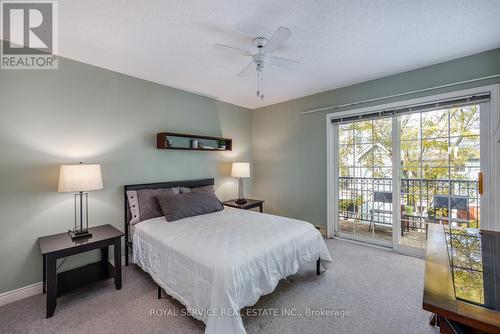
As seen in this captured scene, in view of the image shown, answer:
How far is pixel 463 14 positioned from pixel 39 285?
4.81m

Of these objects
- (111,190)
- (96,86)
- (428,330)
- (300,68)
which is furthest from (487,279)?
(96,86)

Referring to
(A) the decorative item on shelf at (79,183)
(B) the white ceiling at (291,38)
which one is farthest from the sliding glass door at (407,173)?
(A) the decorative item on shelf at (79,183)

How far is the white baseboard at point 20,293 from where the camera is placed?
6.86 feet

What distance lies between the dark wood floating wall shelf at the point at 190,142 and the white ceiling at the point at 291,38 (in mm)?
877

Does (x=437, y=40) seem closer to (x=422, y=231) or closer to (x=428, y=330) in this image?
(x=422, y=231)

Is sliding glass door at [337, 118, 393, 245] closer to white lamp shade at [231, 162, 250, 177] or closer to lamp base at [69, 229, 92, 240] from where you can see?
white lamp shade at [231, 162, 250, 177]

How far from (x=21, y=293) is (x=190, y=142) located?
2604 mm

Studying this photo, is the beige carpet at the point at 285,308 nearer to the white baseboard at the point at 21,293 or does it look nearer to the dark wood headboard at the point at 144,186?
the white baseboard at the point at 21,293

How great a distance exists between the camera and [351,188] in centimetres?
369

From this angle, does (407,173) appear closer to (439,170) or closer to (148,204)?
→ (439,170)

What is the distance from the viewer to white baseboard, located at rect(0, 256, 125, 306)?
6.86 feet

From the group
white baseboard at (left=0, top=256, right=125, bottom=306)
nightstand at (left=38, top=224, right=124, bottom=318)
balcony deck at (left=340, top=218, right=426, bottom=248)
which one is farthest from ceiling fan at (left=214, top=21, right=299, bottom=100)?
white baseboard at (left=0, top=256, right=125, bottom=306)

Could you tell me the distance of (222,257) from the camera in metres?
1.65

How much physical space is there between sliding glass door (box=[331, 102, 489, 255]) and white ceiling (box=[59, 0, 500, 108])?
0.75 m
